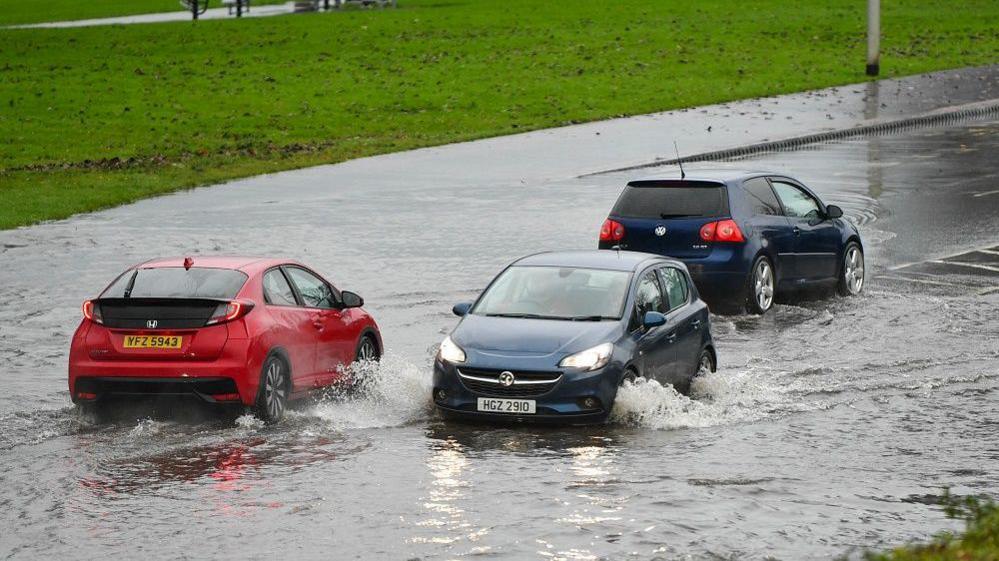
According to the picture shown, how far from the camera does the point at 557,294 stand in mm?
15305

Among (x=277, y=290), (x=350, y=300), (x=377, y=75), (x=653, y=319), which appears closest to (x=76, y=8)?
(x=377, y=75)

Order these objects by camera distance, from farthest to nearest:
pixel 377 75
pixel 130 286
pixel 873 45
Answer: pixel 377 75
pixel 873 45
pixel 130 286

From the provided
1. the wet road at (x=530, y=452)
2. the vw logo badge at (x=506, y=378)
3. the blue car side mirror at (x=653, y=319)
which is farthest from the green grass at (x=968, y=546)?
the blue car side mirror at (x=653, y=319)

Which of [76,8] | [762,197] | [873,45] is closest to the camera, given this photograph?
[762,197]

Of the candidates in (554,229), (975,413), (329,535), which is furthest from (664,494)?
(554,229)

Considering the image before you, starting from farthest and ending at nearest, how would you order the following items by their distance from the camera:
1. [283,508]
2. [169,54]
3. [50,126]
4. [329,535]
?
1. [169,54]
2. [50,126]
3. [283,508]
4. [329,535]

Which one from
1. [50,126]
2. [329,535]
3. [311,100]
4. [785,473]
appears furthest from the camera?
[311,100]

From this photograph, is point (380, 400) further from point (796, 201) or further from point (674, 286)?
point (796, 201)

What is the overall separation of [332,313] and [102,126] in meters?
27.3

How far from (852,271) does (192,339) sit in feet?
33.8

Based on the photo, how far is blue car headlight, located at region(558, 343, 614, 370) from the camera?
14070 mm

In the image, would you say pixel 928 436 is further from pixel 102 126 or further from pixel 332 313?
pixel 102 126

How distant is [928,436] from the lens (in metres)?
13.7

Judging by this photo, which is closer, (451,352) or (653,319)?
(451,352)
